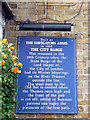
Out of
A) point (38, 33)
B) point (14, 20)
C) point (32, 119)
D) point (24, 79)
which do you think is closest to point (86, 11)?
point (38, 33)

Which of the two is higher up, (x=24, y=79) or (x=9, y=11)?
(x=9, y=11)

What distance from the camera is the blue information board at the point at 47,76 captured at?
5.30 meters

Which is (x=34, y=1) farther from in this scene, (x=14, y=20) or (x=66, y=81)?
(x=66, y=81)

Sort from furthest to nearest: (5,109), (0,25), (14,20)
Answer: (14,20)
(0,25)
(5,109)

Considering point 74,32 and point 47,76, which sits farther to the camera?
point 74,32

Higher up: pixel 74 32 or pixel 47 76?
pixel 74 32

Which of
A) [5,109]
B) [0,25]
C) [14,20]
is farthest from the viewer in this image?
[14,20]

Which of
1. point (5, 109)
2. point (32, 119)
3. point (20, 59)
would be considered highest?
point (20, 59)

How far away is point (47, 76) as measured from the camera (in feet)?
17.6

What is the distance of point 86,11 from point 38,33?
1.12 m

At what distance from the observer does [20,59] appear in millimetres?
5398

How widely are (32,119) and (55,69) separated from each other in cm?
110

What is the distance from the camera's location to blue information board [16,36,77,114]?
5.30 meters

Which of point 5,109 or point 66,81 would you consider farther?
point 66,81
